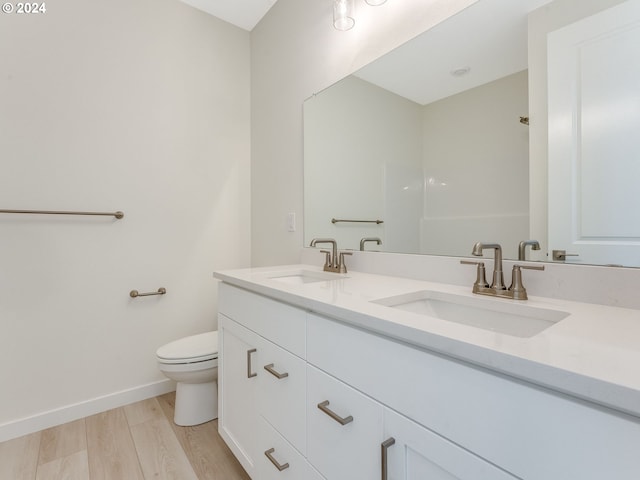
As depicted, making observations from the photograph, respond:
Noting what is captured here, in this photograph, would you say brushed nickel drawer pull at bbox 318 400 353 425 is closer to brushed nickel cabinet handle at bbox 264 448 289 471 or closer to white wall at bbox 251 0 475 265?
brushed nickel cabinet handle at bbox 264 448 289 471

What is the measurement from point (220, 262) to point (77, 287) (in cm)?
79

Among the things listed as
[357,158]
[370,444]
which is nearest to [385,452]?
[370,444]

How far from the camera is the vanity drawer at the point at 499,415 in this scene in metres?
0.37

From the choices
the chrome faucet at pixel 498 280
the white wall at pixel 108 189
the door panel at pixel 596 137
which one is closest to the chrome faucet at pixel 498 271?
the chrome faucet at pixel 498 280

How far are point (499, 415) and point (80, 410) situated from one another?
2081 millimetres

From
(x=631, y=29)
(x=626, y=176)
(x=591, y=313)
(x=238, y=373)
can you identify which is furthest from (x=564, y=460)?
(x=238, y=373)

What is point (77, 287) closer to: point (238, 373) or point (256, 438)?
point (238, 373)

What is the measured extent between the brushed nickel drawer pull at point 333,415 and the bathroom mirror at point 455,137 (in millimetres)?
657

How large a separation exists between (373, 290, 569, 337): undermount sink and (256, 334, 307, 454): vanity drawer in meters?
0.32

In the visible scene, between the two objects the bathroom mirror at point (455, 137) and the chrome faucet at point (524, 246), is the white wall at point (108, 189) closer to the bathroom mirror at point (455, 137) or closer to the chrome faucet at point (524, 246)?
the bathroom mirror at point (455, 137)

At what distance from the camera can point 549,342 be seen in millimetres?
500

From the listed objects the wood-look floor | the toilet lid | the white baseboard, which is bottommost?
the wood-look floor

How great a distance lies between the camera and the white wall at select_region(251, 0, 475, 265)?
1.31 m

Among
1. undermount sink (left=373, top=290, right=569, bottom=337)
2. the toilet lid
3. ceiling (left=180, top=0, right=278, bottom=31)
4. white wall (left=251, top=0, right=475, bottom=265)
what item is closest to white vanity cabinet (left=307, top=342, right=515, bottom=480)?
undermount sink (left=373, top=290, right=569, bottom=337)
